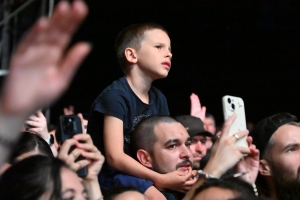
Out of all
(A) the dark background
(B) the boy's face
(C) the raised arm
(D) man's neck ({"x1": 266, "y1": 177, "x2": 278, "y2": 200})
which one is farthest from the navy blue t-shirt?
(A) the dark background

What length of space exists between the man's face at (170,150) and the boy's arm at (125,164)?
0.36ft

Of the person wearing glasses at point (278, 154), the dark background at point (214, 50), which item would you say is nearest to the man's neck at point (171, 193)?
the person wearing glasses at point (278, 154)

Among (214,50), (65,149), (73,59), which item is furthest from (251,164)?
(214,50)

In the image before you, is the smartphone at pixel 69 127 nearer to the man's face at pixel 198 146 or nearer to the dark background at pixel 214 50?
the man's face at pixel 198 146

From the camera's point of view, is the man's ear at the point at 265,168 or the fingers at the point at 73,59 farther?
the man's ear at the point at 265,168

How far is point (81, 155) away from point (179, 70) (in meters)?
4.33

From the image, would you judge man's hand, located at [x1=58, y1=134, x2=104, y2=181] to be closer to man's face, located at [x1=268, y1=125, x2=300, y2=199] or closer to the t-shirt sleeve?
the t-shirt sleeve

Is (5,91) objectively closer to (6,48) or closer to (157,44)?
(157,44)

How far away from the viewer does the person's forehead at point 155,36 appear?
3.14m

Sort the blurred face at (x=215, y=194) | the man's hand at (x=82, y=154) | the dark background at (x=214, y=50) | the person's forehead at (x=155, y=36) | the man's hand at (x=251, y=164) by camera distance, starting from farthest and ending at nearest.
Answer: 1. the dark background at (x=214, y=50)
2. the person's forehead at (x=155, y=36)
3. the man's hand at (x=251, y=164)
4. the man's hand at (x=82, y=154)
5. the blurred face at (x=215, y=194)

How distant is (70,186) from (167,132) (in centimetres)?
A: 120

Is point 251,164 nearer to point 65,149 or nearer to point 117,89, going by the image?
point 117,89

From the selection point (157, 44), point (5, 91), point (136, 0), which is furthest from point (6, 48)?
point (5, 91)

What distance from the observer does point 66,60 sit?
1.12 m
